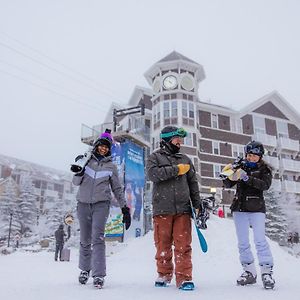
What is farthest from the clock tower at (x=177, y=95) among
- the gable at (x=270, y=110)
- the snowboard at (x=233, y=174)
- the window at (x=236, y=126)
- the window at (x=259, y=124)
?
the snowboard at (x=233, y=174)

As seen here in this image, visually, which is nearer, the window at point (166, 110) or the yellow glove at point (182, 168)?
the yellow glove at point (182, 168)

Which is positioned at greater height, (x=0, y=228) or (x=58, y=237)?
(x=0, y=228)

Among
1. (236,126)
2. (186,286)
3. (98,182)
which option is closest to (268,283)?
(186,286)

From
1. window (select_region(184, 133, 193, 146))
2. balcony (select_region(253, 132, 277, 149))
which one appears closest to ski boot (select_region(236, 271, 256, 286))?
window (select_region(184, 133, 193, 146))

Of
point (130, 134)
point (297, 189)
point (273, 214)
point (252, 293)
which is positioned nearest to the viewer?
point (252, 293)

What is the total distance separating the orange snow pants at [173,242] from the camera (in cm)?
440

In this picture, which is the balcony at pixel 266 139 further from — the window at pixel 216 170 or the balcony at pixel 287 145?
the window at pixel 216 170

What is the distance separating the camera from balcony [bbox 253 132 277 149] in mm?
42772

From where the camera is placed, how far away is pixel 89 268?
15.8 feet

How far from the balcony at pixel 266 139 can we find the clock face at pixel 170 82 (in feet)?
39.8

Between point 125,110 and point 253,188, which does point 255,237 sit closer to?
point 253,188

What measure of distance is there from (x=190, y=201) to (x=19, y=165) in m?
83.2

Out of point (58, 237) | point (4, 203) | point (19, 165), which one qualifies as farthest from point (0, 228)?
point (58, 237)

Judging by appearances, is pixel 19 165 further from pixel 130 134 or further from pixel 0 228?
pixel 130 134
